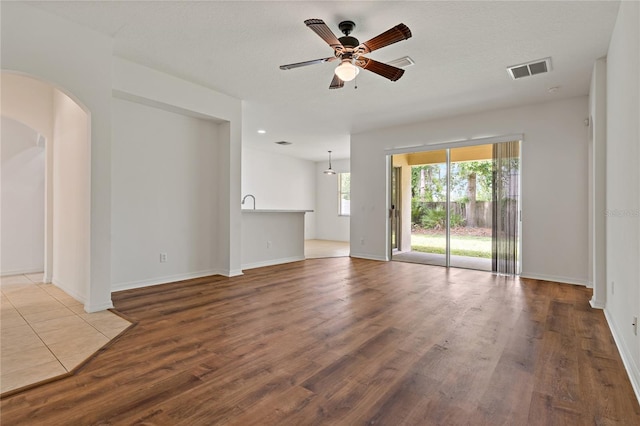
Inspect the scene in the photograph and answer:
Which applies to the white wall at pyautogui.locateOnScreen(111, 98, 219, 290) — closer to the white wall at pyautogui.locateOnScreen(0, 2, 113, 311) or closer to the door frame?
the white wall at pyautogui.locateOnScreen(0, 2, 113, 311)

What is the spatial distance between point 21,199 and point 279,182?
20.2 feet

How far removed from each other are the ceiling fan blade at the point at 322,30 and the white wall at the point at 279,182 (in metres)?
6.68

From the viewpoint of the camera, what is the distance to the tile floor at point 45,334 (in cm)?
211

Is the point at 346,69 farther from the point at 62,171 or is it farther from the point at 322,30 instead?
the point at 62,171

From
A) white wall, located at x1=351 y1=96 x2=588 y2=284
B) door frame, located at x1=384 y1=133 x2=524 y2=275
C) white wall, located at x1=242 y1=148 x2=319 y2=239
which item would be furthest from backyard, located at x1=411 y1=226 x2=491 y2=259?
white wall, located at x1=242 y1=148 x2=319 y2=239

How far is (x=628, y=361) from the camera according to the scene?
2188 mm

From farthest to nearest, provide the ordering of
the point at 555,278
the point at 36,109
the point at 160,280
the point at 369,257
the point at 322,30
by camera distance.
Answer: the point at 369,257 → the point at 555,278 → the point at 160,280 → the point at 36,109 → the point at 322,30

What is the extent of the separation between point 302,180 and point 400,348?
8.91 metres

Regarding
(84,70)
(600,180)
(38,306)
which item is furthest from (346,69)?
(38,306)

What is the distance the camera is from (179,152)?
4789 mm

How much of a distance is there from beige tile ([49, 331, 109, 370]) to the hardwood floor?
4.9 inches

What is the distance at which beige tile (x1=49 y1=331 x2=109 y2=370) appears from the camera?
88.1 inches

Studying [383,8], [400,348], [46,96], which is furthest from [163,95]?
[400,348]

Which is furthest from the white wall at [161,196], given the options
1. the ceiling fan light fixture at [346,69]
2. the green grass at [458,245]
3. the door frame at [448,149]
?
the green grass at [458,245]
